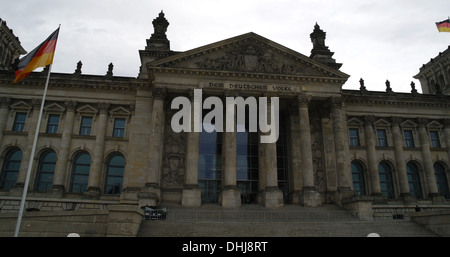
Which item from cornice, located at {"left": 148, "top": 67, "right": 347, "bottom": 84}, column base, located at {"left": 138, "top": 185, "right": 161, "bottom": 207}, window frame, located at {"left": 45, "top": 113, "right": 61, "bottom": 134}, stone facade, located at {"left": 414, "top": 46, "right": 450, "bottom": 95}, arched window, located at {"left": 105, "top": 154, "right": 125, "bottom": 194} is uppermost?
stone facade, located at {"left": 414, "top": 46, "right": 450, "bottom": 95}

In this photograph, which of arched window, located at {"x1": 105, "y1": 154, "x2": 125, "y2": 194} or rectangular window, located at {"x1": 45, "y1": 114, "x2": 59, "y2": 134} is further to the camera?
rectangular window, located at {"x1": 45, "y1": 114, "x2": 59, "y2": 134}

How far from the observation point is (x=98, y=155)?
33969 mm

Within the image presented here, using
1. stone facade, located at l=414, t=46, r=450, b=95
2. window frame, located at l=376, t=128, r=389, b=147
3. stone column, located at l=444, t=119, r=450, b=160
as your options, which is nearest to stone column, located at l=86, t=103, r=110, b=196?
window frame, located at l=376, t=128, r=389, b=147

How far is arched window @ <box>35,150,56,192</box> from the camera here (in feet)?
110

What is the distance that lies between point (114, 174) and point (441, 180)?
1466 inches

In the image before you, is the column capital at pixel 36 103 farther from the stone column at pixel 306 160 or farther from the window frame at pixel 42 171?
the stone column at pixel 306 160

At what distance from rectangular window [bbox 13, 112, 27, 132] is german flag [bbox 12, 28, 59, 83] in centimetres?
1772

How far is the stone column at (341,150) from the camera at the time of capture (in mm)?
31281

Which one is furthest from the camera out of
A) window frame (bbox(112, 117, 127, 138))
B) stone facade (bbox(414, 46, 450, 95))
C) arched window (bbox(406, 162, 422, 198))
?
stone facade (bbox(414, 46, 450, 95))

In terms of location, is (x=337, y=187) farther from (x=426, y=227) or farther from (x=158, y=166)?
(x=158, y=166)

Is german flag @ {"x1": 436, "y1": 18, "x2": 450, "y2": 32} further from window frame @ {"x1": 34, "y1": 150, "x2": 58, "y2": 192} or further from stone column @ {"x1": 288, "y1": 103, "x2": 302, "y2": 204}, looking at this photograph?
window frame @ {"x1": 34, "y1": 150, "x2": 58, "y2": 192}

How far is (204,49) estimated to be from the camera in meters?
33.1

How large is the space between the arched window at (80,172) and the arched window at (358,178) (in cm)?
2866
